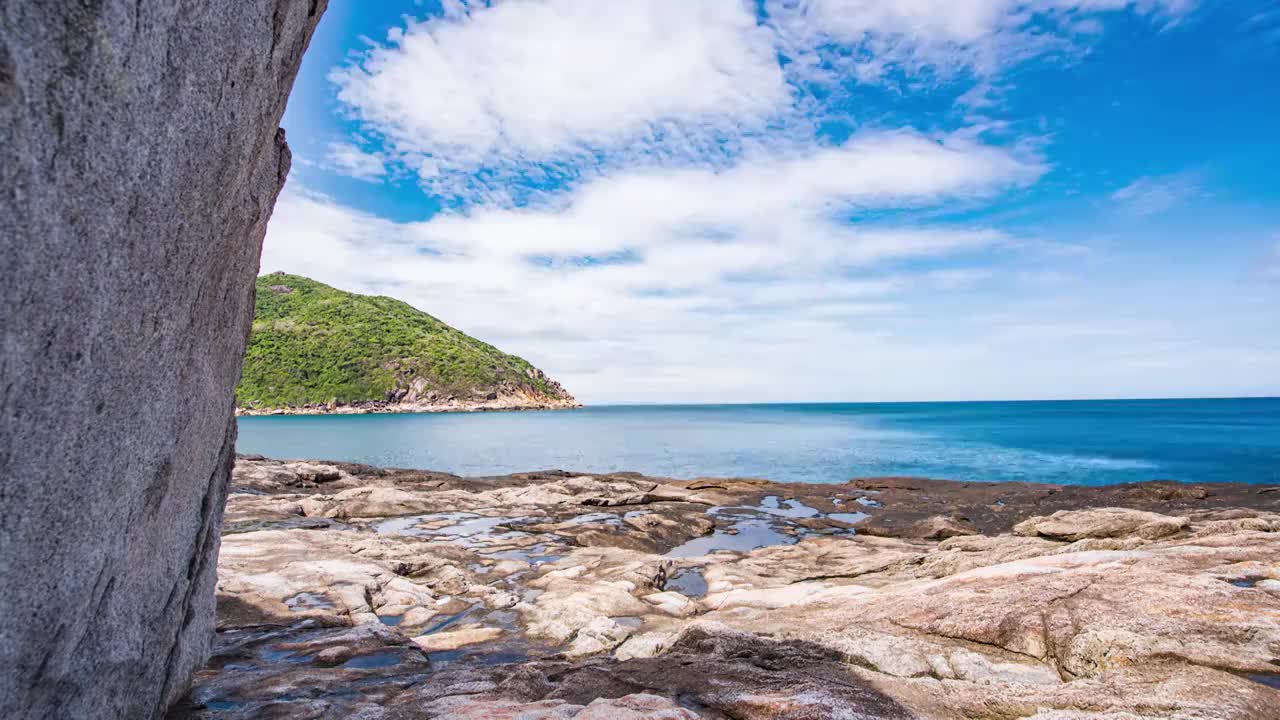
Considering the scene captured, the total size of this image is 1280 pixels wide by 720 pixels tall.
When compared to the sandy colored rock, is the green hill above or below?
above

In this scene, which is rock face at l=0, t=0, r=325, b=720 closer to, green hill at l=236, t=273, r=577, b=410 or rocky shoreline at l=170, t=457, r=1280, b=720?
rocky shoreline at l=170, t=457, r=1280, b=720

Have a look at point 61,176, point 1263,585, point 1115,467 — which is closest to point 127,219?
Answer: point 61,176

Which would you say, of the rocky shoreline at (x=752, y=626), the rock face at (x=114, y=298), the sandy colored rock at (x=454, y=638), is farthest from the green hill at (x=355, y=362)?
the rock face at (x=114, y=298)

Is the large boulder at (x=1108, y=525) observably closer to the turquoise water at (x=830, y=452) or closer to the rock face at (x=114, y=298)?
the rock face at (x=114, y=298)

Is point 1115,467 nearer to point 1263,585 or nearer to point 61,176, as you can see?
point 1263,585

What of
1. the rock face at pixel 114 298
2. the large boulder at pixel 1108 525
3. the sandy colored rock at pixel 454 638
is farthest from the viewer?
the large boulder at pixel 1108 525

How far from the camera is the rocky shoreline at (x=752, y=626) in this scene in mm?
6340

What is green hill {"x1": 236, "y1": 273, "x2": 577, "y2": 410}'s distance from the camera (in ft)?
480

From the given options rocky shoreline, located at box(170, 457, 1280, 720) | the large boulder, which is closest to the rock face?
rocky shoreline, located at box(170, 457, 1280, 720)

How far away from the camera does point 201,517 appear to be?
255 inches

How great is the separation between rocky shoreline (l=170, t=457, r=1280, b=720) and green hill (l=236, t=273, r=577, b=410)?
139 m

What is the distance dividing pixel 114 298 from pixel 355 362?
527ft

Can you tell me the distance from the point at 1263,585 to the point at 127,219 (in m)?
13.6

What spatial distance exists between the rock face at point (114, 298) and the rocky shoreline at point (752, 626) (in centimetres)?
240
